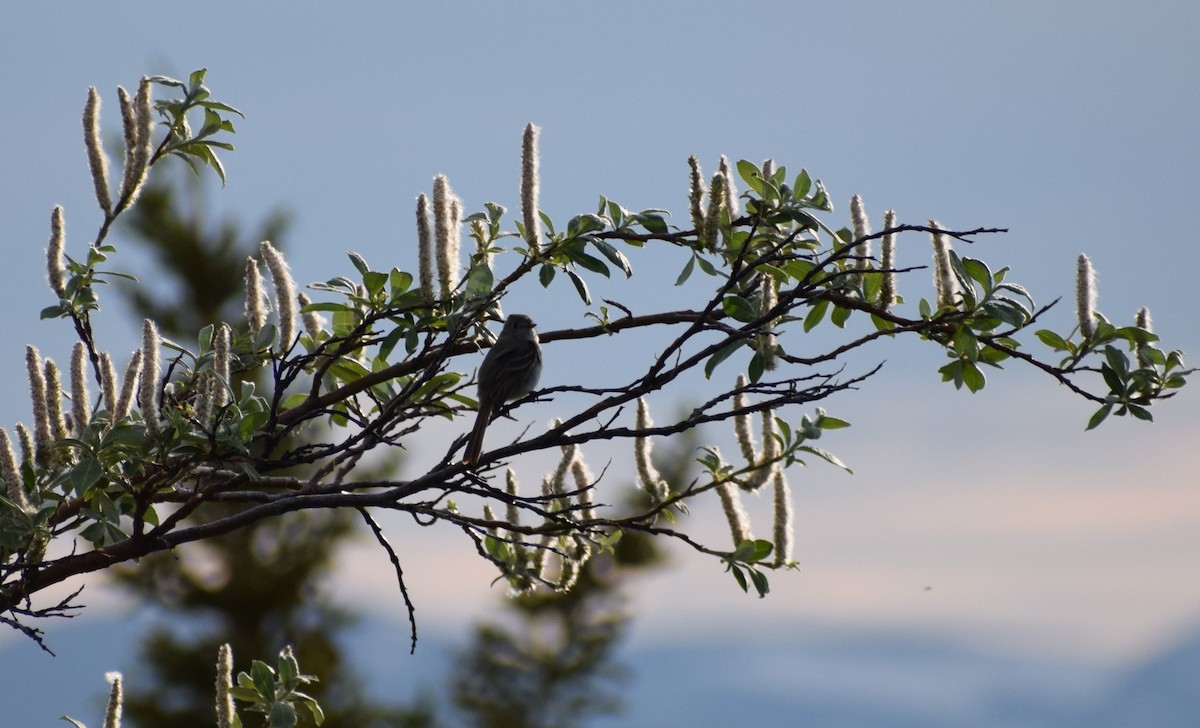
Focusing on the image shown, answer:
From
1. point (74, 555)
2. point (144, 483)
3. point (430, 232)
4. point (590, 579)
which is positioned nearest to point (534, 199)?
point (430, 232)

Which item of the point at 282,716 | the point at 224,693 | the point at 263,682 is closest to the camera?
the point at 224,693

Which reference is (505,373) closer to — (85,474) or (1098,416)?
(85,474)

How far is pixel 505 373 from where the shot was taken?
221 inches

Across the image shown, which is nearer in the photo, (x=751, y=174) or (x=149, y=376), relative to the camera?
(x=149, y=376)

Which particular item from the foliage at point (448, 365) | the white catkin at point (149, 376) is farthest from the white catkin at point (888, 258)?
the white catkin at point (149, 376)

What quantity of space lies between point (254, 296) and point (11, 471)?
965mm

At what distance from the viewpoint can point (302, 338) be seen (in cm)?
451

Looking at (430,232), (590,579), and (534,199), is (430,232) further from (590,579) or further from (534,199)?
(590,579)

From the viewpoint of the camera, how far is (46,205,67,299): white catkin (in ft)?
13.9

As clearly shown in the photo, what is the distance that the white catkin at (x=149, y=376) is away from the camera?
364 centimetres

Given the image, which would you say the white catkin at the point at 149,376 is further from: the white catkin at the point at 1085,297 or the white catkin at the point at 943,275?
the white catkin at the point at 1085,297

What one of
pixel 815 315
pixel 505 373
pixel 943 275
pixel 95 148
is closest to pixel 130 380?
pixel 95 148

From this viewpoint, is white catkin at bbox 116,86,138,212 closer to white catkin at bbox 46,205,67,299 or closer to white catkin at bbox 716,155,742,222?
white catkin at bbox 46,205,67,299

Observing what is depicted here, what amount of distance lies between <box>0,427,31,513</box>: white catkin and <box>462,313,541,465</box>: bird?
1463mm
